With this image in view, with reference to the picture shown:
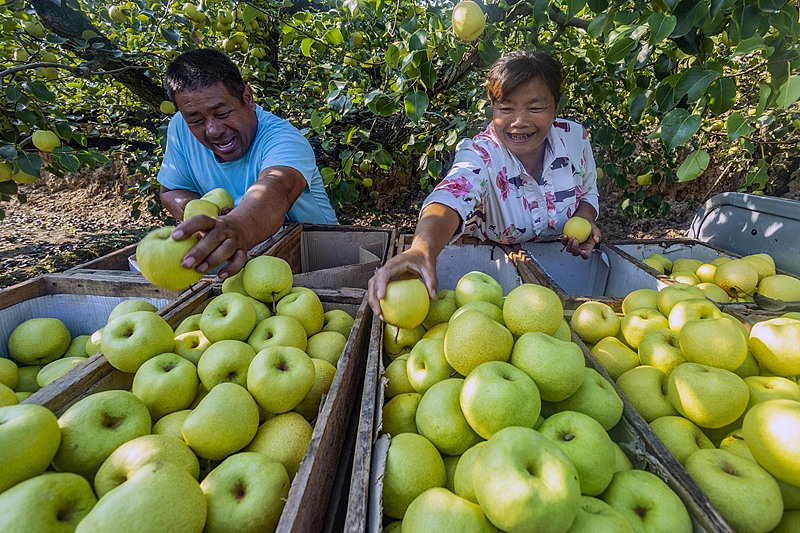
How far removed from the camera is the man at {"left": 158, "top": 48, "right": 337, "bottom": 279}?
5.93 ft

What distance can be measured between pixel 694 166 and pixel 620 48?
606mm

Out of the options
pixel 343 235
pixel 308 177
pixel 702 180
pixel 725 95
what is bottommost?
pixel 702 180

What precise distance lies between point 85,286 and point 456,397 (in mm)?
2060

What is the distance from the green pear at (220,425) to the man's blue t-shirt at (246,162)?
180 centimetres

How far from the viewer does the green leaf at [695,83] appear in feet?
4.88

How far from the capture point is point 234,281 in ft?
6.28

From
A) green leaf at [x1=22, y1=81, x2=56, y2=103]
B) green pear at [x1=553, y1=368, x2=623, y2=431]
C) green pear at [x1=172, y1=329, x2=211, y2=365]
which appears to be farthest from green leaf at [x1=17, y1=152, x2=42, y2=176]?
green pear at [x1=553, y1=368, x2=623, y2=431]

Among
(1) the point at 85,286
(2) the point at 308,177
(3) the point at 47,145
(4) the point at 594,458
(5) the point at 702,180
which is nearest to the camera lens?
(4) the point at 594,458

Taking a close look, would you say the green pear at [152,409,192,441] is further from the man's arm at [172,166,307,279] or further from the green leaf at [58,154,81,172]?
the green leaf at [58,154,81,172]

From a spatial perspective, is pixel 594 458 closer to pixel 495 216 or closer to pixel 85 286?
pixel 495 216

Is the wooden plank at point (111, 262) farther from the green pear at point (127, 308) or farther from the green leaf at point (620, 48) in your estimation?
the green leaf at point (620, 48)

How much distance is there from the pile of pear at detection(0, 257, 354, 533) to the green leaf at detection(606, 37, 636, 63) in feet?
5.71

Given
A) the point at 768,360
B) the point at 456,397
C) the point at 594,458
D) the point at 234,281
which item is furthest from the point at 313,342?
the point at 768,360

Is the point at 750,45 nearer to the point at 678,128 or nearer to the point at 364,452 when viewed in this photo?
the point at 678,128
